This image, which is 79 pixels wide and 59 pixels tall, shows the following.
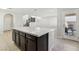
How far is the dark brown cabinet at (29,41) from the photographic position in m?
1.70

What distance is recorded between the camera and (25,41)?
1.75 metres

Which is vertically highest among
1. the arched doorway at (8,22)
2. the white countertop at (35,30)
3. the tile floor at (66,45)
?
the arched doorway at (8,22)

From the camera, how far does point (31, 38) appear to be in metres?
1.70

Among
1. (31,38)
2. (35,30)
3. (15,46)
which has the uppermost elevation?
(35,30)

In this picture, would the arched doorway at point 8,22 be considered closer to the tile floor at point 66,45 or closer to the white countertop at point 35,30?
the white countertop at point 35,30

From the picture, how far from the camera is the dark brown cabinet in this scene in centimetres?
170

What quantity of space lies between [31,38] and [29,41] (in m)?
0.06

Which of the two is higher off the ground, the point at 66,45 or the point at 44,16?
the point at 44,16

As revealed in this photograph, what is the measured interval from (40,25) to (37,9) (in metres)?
0.25

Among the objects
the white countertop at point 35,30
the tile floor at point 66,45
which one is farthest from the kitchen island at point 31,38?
the tile floor at point 66,45

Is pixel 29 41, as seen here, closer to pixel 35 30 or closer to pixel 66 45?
pixel 35 30

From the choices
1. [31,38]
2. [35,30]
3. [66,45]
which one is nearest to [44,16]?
[35,30]
